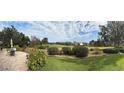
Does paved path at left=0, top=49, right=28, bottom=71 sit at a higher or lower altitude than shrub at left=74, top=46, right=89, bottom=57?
lower

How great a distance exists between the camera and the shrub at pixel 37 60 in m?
3.80

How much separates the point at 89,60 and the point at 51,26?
524 millimetres

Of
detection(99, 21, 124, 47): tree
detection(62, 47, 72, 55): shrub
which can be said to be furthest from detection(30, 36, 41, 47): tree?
detection(99, 21, 124, 47): tree

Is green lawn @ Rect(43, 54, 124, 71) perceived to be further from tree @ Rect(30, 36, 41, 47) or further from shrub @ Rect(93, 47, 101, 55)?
tree @ Rect(30, 36, 41, 47)

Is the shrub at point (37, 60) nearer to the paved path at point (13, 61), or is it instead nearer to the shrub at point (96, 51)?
the paved path at point (13, 61)

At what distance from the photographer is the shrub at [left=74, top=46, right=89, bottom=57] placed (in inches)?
148

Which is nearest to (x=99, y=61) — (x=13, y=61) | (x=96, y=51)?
(x=96, y=51)

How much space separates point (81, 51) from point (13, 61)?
71cm

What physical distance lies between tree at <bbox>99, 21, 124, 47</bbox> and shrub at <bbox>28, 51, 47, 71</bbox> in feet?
2.08

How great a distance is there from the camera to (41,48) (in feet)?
12.5

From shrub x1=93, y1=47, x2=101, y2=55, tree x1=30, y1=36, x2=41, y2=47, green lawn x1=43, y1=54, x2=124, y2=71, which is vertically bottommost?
green lawn x1=43, y1=54, x2=124, y2=71

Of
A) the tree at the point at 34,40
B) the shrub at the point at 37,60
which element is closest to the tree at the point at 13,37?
the tree at the point at 34,40

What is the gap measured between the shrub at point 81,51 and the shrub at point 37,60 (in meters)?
0.33
